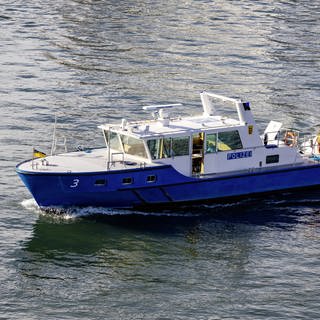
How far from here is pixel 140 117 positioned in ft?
200

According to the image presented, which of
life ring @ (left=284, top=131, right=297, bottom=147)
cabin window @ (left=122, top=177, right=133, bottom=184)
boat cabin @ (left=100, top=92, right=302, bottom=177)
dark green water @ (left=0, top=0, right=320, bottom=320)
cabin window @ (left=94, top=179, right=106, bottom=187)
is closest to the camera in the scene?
dark green water @ (left=0, top=0, right=320, bottom=320)

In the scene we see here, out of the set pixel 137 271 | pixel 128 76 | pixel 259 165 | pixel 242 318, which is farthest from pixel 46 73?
pixel 242 318

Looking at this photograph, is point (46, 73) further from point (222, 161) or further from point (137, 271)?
point (137, 271)

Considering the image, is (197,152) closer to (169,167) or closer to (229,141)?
(229,141)

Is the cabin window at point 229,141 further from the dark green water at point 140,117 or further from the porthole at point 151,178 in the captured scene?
the porthole at point 151,178

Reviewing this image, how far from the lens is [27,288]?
3822 cm

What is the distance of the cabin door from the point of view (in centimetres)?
Result: 4607

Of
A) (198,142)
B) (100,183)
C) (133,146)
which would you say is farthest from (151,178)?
(198,142)

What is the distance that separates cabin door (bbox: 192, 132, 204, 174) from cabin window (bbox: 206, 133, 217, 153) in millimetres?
274

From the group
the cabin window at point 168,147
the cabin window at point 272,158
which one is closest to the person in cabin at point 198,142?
the cabin window at point 168,147

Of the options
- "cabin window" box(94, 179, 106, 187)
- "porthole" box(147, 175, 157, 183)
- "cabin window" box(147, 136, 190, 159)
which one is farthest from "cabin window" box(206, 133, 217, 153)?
"cabin window" box(94, 179, 106, 187)

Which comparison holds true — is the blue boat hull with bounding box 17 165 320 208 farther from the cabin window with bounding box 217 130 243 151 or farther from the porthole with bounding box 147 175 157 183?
the cabin window with bounding box 217 130 243 151

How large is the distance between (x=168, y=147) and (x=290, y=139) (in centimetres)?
717

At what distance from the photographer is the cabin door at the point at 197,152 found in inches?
1814
